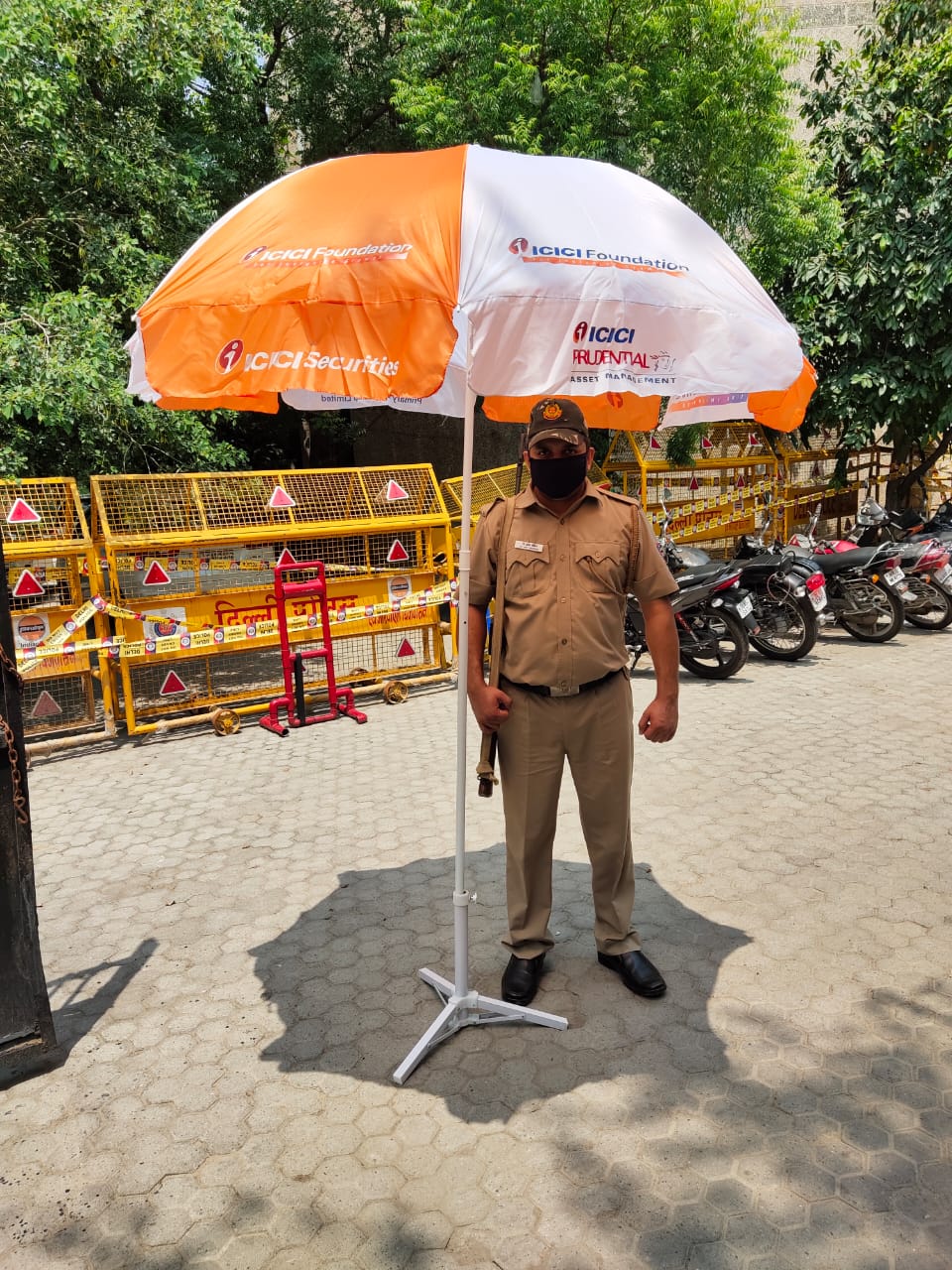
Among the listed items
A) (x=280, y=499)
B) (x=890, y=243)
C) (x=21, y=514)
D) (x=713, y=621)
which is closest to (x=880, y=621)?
(x=713, y=621)

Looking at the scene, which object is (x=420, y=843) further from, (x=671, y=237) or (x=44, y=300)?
(x=44, y=300)

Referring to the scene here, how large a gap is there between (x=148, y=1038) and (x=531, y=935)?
1.43 meters

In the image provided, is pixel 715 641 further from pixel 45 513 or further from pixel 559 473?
pixel 45 513

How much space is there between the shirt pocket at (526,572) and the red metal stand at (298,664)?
13.7ft

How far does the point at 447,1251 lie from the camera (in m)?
2.32

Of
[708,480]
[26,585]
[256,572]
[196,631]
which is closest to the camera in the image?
[26,585]

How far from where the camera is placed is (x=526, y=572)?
323cm

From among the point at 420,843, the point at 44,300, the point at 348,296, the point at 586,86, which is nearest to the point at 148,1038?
the point at 420,843

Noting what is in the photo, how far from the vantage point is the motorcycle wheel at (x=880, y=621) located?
939 cm

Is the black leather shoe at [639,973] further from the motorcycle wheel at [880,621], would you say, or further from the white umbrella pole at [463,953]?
the motorcycle wheel at [880,621]

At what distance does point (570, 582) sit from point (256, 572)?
5.13m

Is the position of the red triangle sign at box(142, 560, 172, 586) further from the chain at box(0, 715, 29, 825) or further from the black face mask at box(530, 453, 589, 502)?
the black face mask at box(530, 453, 589, 502)

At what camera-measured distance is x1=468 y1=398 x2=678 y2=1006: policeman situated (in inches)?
125

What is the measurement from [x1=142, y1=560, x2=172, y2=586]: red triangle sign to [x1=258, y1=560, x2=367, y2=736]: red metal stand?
0.86m
